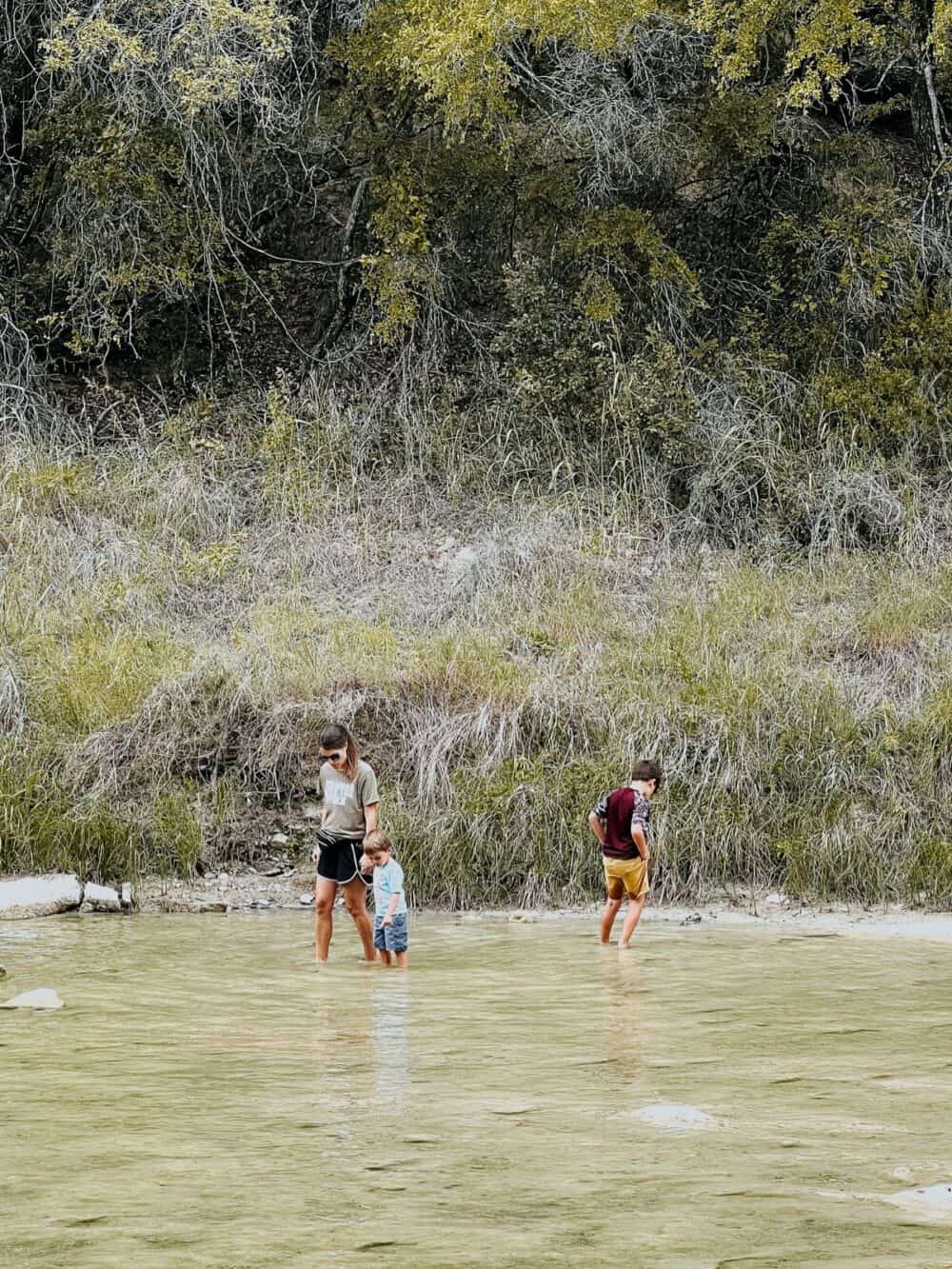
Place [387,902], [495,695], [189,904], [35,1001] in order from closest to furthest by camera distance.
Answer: [35,1001], [387,902], [189,904], [495,695]

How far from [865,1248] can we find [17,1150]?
264 centimetres

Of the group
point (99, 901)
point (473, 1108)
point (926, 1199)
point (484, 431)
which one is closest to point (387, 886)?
point (99, 901)

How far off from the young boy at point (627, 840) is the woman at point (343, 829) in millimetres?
1527

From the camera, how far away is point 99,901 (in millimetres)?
12680

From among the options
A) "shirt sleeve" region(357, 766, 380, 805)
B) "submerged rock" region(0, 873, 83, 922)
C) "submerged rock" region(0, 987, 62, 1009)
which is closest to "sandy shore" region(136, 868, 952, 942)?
"submerged rock" region(0, 873, 83, 922)

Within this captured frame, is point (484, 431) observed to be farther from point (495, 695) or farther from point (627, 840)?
point (627, 840)

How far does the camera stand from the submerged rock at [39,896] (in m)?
12.4

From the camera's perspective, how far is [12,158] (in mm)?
22609

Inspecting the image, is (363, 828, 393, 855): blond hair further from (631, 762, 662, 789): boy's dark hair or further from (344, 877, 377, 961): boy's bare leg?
(631, 762, 662, 789): boy's dark hair

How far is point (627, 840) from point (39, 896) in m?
4.65

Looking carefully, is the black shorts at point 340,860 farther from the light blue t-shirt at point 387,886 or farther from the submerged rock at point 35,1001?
the submerged rock at point 35,1001

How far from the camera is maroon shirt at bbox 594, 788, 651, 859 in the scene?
10.7 m

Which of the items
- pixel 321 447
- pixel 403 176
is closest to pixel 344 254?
pixel 403 176

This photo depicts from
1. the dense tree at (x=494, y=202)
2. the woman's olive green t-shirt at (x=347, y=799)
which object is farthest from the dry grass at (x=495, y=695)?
the dense tree at (x=494, y=202)
